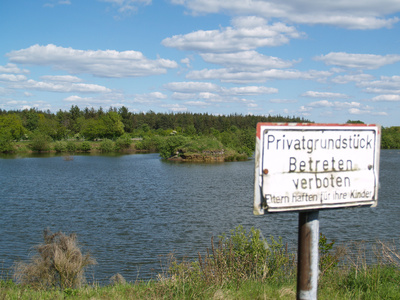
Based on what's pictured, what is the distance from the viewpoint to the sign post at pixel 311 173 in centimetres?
272

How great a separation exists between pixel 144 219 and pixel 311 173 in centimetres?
1663

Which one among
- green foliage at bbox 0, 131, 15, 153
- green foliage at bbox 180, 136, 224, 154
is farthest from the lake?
green foliage at bbox 0, 131, 15, 153

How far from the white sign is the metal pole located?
0.14 meters

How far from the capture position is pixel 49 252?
8.51 metres

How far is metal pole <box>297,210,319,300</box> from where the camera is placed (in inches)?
113

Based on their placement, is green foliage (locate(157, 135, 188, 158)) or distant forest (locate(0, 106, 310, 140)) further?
distant forest (locate(0, 106, 310, 140))

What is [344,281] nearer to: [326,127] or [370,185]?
[370,185]

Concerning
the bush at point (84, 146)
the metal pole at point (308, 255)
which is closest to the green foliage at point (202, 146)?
the bush at point (84, 146)

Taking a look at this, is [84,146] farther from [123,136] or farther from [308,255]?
[308,255]

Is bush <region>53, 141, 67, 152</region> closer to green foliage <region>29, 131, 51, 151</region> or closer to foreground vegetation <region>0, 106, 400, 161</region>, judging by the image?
foreground vegetation <region>0, 106, 400, 161</region>

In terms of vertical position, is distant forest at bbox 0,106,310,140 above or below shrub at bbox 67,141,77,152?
above

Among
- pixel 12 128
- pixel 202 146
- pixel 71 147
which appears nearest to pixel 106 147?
pixel 71 147

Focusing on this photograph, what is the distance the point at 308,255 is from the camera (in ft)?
9.46

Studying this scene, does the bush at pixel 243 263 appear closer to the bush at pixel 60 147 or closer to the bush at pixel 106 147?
the bush at pixel 106 147
